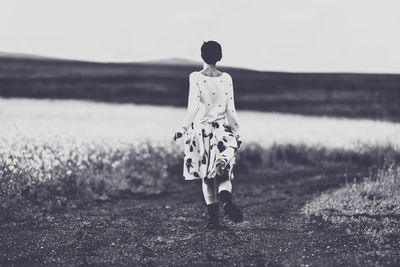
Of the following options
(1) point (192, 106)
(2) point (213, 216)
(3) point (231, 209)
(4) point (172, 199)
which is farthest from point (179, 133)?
(4) point (172, 199)

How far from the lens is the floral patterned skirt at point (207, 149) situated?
759 cm

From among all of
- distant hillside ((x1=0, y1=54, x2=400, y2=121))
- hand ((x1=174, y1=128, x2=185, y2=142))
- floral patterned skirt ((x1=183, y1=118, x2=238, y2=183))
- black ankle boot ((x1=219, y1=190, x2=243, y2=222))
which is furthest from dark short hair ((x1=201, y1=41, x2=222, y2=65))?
distant hillside ((x1=0, y1=54, x2=400, y2=121))

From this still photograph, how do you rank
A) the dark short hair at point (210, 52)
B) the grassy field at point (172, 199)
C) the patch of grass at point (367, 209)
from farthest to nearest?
the dark short hair at point (210, 52) → the patch of grass at point (367, 209) → the grassy field at point (172, 199)

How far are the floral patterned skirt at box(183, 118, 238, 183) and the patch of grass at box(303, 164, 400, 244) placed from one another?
189 centimetres

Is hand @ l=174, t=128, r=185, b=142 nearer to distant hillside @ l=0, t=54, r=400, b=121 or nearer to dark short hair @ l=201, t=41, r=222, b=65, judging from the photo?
dark short hair @ l=201, t=41, r=222, b=65

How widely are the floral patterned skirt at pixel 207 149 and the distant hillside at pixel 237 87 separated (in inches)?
686

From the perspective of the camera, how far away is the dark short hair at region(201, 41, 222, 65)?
25.1ft

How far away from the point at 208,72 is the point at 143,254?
99.7 inches

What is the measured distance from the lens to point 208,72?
7695 millimetres

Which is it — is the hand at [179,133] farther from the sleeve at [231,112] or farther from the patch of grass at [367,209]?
the patch of grass at [367,209]

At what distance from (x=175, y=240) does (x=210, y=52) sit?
96.7 inches

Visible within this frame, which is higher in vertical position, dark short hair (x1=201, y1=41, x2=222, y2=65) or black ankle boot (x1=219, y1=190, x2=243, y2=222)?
dark short hair (x1=201, y1=41, x2=222, y2=65)

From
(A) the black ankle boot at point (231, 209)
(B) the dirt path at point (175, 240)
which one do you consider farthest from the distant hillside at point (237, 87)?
(A) the black ankle boot at point (231, 209)

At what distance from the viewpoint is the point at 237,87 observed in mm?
37438
